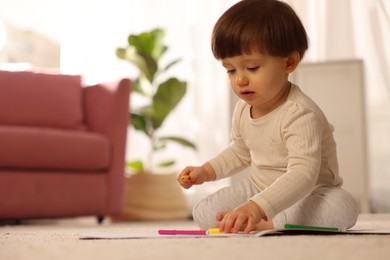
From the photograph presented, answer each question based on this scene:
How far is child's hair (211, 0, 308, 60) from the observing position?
1.28 meters

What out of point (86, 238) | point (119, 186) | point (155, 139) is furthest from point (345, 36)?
point (86, 238)

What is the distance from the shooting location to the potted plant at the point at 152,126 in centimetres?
323

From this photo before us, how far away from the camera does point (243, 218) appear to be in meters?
1.13

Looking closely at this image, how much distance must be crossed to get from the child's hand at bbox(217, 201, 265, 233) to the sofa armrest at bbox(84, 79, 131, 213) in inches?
66.1

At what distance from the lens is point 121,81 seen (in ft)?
9.47

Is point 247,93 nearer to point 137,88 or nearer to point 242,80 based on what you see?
point 242,80

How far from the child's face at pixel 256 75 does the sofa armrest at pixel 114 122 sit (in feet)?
5.07

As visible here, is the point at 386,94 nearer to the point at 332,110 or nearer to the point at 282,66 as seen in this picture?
the point at 332,110

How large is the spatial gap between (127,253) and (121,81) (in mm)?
2089

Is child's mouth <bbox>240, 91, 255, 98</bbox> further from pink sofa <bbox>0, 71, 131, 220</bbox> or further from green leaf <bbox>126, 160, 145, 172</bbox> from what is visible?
green leaf <bbox>126, 160, 145, 172</bbox>

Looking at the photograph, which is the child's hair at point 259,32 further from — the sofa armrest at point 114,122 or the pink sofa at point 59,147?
the sofa armrest at point 114,122

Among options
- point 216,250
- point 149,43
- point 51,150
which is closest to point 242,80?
point 216,250

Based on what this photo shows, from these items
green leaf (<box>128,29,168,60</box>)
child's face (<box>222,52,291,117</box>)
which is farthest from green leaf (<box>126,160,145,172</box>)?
child's face (<box>222,52,291,117</box>)

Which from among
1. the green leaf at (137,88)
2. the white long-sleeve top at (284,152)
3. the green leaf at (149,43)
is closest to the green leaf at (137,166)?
the green leaf at (137,88)
